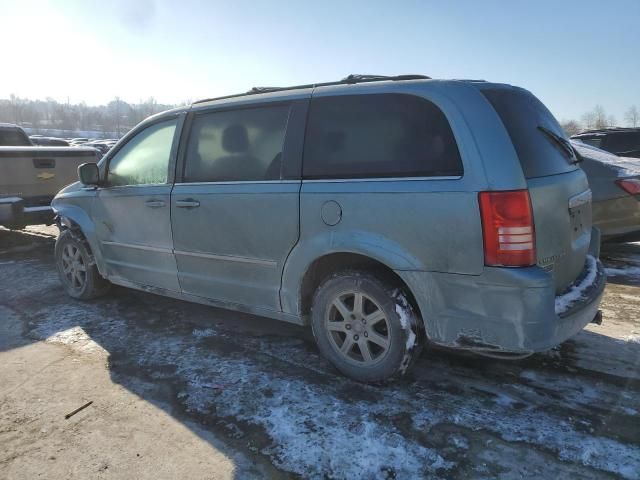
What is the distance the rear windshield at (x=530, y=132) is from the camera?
8.73ft

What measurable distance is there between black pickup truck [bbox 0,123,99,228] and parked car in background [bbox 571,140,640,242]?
7561 millimetres

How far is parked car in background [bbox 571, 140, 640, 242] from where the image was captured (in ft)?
18.2

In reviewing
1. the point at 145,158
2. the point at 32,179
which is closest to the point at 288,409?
the point at 145,158

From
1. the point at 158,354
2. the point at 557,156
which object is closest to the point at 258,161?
the point at 158,354

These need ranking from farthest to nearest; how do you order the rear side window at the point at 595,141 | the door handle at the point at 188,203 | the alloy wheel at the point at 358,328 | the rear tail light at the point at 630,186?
the rear side window at the point at 595,141, the rear tail light at the point at 630,186, the door handle at the point at 188,203, the alloy wheel at the point at 358,328

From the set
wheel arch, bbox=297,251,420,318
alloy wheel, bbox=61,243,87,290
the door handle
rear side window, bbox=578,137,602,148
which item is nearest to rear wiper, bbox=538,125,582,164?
wheel arch, bbox=297,251,420,318

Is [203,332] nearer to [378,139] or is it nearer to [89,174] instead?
[89,174]

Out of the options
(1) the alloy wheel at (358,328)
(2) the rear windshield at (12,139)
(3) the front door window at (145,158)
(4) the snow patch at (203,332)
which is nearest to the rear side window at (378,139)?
(1) the alloy wheel at (358,328)

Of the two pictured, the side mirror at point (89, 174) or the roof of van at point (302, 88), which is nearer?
the roof of van at point (302, 88)

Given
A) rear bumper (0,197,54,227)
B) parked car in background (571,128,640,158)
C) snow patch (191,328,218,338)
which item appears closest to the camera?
snow patch (191,328,218,338)

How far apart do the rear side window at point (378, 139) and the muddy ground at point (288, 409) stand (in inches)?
54.8

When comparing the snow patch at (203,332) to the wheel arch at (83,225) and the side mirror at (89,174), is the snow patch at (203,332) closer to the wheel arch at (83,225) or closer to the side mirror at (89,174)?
the wheel arch at (83,225)

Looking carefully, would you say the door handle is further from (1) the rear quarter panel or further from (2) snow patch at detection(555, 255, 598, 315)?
(2) snow patch at detection(555, 255, 598, 315)

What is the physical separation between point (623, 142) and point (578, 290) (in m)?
7.94
